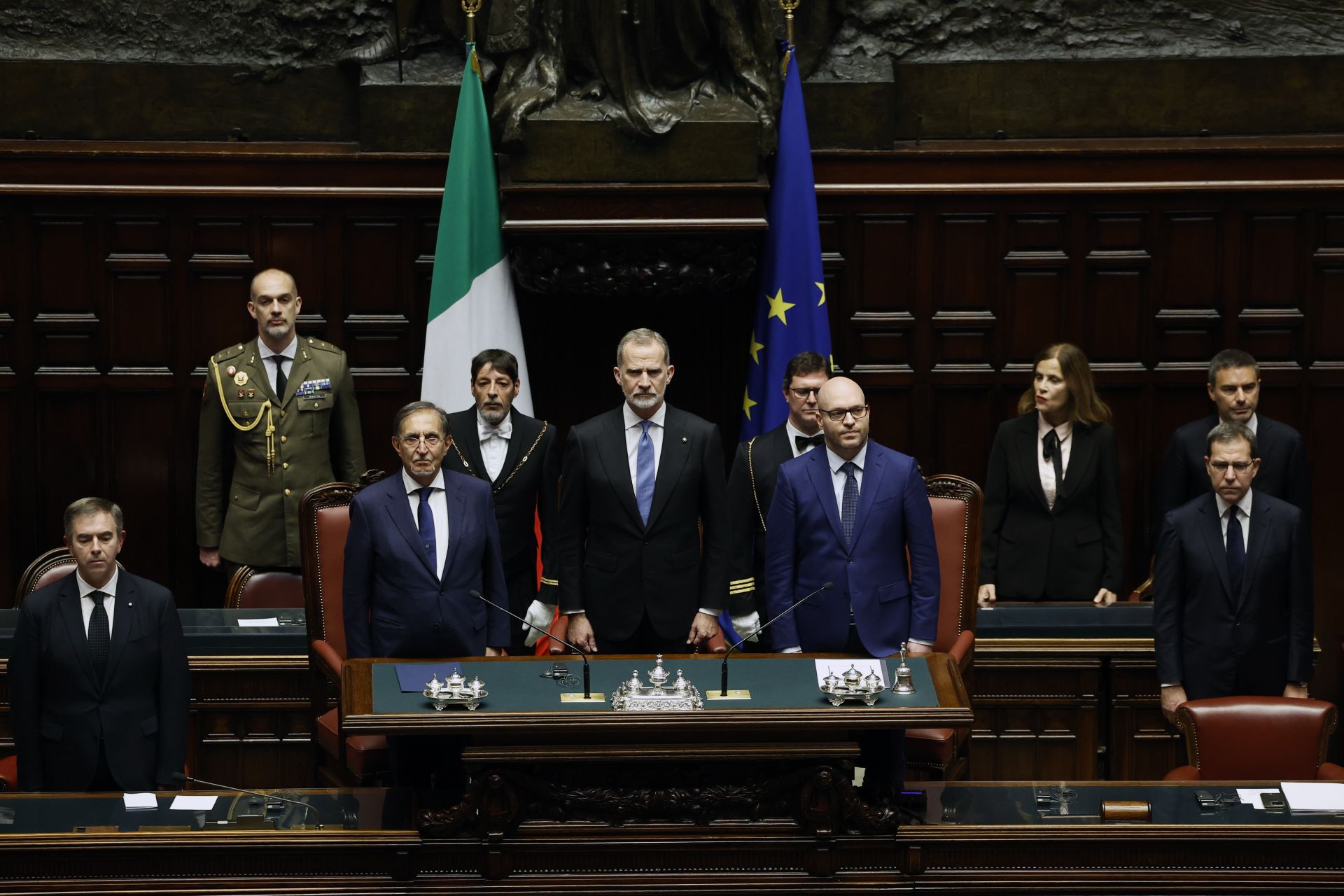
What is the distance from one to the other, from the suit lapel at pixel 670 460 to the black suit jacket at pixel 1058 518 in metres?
1.46

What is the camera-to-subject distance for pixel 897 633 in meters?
5.97

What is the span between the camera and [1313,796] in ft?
16.5

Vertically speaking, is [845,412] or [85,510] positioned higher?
[845,412]

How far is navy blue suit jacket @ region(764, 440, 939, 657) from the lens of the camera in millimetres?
5918

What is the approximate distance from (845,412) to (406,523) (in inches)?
54.5

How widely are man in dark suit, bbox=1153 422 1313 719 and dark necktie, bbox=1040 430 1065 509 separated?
912 mm

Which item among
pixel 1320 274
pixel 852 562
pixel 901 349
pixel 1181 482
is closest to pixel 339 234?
pixel 901 349

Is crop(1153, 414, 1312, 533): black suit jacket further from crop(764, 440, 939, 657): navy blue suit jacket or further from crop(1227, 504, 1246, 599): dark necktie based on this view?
crop(764, 440, 939, 657): navy blue suit jacket

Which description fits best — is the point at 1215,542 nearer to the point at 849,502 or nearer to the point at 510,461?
the point at 849,502

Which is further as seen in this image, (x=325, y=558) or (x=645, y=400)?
(x=325, y=558)

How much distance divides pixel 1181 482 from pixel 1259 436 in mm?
329

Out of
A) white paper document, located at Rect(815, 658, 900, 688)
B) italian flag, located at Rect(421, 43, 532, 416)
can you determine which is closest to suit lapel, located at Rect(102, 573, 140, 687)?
white paper document, located at Rect(815, 658, 900, 688)

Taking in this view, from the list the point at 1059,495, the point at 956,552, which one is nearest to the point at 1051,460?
the point at 1059,495

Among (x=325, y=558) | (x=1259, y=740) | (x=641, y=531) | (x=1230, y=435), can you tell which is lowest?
(x=1259, y=740)
